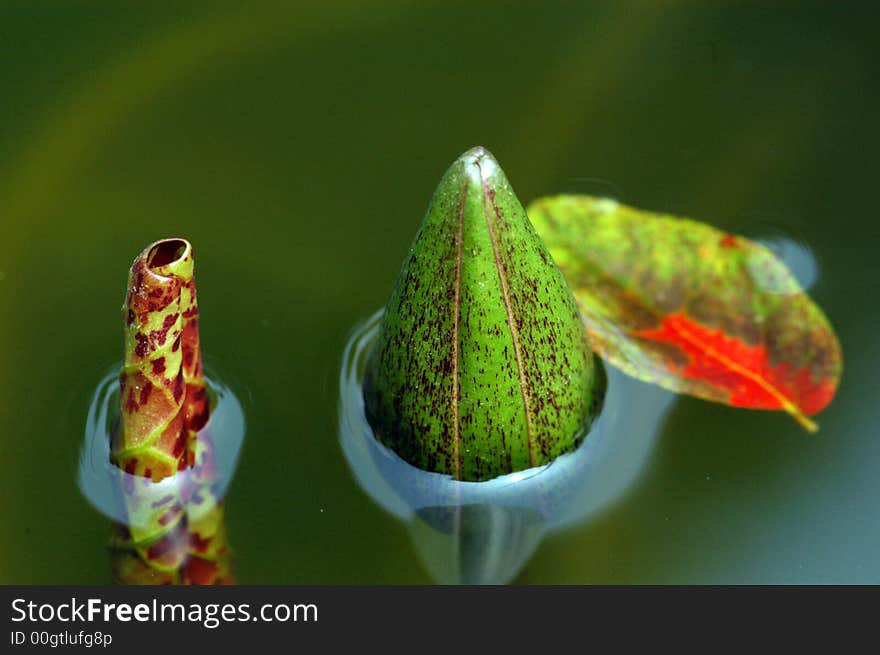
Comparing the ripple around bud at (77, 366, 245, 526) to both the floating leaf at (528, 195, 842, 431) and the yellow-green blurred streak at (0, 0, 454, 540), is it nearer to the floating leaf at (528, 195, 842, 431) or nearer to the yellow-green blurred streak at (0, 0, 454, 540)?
the yellow-green blurred streak at (0, 0, 454, 540)

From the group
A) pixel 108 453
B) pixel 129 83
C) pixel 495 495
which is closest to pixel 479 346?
pixel 495 495

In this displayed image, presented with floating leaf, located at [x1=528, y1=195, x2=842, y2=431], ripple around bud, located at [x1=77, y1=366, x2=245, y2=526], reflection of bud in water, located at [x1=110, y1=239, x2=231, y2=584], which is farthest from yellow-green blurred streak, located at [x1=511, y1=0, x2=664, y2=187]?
reflection of bud in water, located at [x1=110, y1=239, x2=231, y2=584]

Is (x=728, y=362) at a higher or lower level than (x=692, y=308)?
lower

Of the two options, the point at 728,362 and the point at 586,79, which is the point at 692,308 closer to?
the point at 728,362

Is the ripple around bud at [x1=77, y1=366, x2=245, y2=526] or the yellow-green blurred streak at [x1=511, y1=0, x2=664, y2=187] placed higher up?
the yellow-green blurred streak at [x1=511, y1=0, x2=664, y2=187]

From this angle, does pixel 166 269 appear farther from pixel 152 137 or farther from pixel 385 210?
pixel 152 137

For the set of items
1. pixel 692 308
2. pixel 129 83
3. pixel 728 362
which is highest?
pixel 129 83
